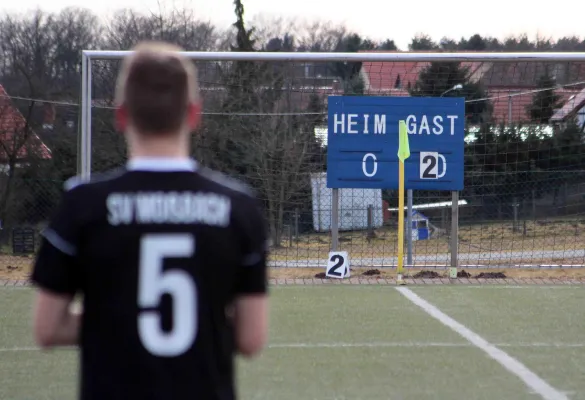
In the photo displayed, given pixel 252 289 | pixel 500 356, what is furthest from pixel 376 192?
pixel 252 289

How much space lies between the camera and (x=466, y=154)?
16.3 m

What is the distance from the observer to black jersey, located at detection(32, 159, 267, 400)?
85.3 inches

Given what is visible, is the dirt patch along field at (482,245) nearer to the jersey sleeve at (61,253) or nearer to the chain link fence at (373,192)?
the chain link fence at (373,192)

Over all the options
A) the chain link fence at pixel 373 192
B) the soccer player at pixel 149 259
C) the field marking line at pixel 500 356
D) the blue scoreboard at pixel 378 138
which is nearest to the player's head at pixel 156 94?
the soccer player at pixel 149 259

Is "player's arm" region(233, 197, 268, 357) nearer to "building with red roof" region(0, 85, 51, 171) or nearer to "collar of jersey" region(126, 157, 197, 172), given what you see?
"collar of jersey" region(126, 157, 197, 172)

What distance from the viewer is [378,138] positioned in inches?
500

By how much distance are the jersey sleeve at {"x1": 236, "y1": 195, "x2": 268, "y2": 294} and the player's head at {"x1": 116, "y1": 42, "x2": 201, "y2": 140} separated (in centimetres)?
26

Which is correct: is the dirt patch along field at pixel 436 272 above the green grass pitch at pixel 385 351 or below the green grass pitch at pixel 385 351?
above

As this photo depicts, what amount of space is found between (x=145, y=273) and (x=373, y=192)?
16628 mm

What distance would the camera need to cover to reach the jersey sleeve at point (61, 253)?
2.17m

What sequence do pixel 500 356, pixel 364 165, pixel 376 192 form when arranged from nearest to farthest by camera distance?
pixel 500 356, pixel 364 165, pixel 376 192

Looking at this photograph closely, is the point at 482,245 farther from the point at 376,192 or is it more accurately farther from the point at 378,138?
the point at 378,138

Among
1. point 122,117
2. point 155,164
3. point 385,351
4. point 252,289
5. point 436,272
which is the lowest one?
point 385,351

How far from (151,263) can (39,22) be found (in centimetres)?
4097
